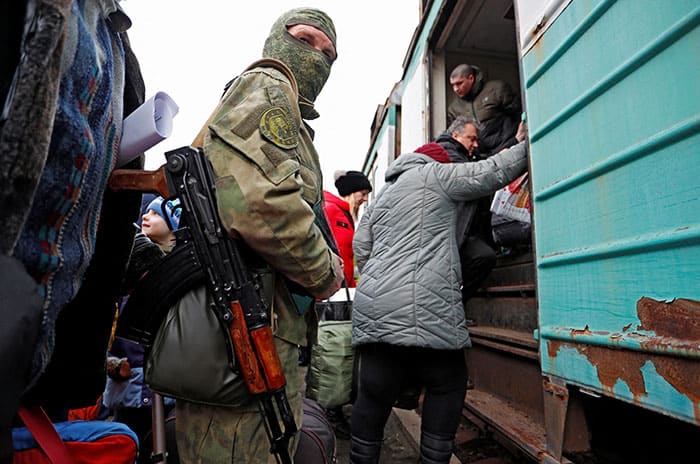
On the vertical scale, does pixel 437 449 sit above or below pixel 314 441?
below

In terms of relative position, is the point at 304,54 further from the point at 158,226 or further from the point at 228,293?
the point at 158,226

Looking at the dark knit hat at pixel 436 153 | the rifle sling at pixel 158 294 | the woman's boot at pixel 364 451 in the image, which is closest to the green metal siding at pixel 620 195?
the dark knit hat at pixel 436 153

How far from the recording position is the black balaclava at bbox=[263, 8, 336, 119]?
1.30m

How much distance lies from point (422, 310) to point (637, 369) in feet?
2.47

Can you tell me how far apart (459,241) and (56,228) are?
174 centimetres

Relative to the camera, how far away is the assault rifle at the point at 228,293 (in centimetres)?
92

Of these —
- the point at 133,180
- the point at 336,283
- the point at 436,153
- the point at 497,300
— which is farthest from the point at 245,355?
the point at 497,300

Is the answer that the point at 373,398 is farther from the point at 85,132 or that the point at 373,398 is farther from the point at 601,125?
the point at 85,132

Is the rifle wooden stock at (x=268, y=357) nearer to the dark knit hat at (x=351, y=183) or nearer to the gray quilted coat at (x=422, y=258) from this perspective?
the gray quilted coat at (x=422, y=258)

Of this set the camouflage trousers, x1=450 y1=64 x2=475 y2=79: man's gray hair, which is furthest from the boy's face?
x1=450 y1=64 x2=475 y2=79: man's gray hair

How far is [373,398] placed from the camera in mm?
1738

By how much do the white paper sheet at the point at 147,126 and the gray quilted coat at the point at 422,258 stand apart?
4.12 ft

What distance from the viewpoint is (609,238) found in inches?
53.2

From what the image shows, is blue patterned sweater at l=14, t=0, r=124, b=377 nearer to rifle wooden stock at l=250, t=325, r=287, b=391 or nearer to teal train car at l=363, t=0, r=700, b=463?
rifle wooden stock at l=250, t=325, r=287, b=391
